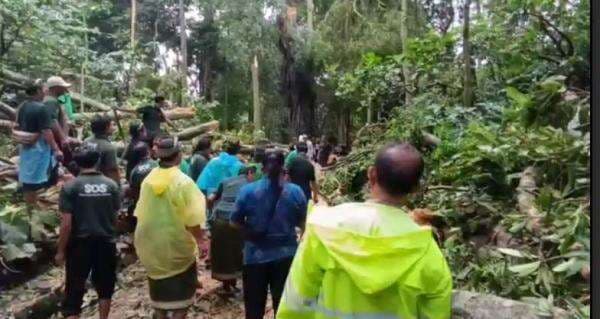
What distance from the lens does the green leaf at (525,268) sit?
415cm

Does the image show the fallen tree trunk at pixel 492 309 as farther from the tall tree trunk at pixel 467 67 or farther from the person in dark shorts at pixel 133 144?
the tall tree trunk at pixel 467 67

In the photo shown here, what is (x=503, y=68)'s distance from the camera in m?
9.27

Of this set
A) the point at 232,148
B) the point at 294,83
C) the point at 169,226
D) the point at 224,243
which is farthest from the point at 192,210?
the point at 294,83

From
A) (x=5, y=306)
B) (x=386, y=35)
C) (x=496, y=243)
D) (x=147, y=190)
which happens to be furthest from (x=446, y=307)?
(x=386, y=35)

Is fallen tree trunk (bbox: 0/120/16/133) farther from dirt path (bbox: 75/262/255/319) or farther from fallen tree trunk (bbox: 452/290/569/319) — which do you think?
fallen tree trunk (bbox: 452/290/569/319)

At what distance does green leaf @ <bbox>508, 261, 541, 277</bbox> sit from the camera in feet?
13.6

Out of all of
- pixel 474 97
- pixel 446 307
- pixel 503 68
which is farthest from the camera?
pixel 474 97

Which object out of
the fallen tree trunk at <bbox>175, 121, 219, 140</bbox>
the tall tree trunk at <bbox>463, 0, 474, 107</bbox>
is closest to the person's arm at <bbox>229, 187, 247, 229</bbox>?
the tall tree trunk at <bbox>463, 0, 474, 107</bbox>

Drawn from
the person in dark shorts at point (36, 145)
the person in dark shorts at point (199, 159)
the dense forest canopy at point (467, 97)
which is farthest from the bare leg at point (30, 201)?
the dense forest canopy at point (467, 97)

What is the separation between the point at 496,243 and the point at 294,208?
1.94 meters

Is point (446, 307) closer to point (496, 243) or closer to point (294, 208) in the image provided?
point (294, 208)

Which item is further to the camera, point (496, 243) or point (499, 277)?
point (496, 243)

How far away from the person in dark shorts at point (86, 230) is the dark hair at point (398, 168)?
3.19 metres

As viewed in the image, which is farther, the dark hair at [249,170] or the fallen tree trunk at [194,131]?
the fallen tree trunk at [194,131]
